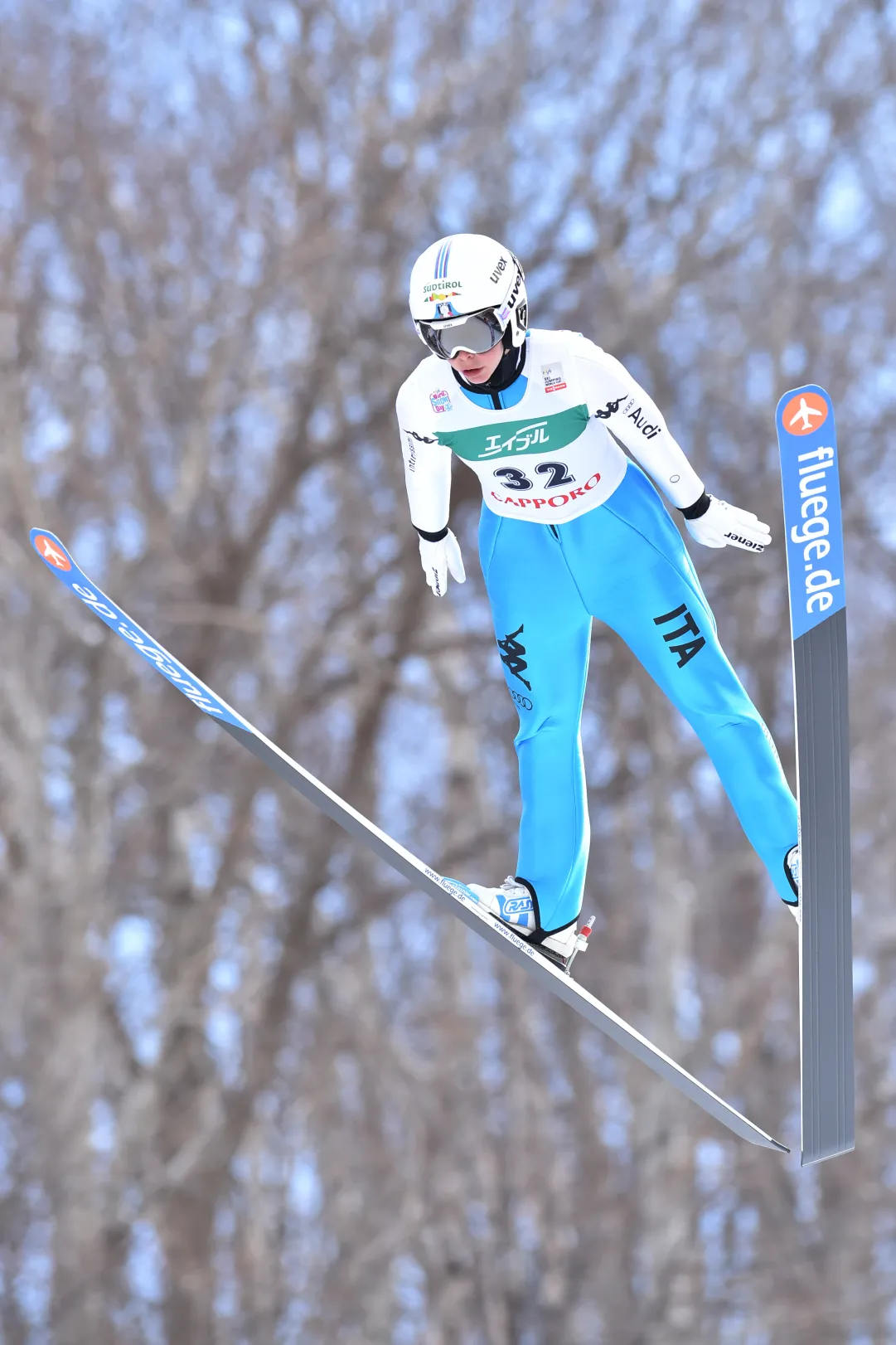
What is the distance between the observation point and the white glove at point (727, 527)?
2951 millimetres

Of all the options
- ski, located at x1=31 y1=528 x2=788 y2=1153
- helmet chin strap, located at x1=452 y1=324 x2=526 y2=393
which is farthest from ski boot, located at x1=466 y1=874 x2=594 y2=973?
helmet chin strap, located at x1=452 y1=324 x2=526 y2=393

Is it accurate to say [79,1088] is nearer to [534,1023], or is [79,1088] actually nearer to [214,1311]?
[214,1311]

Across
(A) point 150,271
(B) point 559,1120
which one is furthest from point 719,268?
(B) point 559,1120

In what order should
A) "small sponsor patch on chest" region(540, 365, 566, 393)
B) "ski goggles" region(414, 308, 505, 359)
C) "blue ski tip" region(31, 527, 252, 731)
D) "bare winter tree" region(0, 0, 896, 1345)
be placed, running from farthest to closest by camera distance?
1. "bare winter tree" region(0, 0, 896, 1345)
2. "blue ski tip" region(31, 527, 252, 731)
3. "small sponsor patch on chest" region(540, 365, 566, 393)
4. "ski goggles" region(414, 308, 505, 359)

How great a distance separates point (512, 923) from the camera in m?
3.24

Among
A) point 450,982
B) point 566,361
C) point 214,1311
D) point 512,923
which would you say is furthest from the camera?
point 450,982

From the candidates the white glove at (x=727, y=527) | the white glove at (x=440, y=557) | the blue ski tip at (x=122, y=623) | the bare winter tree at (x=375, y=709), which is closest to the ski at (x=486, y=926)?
the blue ski tip at (x=122, y=623)

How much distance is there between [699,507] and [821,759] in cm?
53

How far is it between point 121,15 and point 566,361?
24.8 ft

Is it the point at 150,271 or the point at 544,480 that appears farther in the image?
the point at 150,271

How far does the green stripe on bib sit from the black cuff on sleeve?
257 mm

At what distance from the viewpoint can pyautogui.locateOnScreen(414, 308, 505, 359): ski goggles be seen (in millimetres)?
2789

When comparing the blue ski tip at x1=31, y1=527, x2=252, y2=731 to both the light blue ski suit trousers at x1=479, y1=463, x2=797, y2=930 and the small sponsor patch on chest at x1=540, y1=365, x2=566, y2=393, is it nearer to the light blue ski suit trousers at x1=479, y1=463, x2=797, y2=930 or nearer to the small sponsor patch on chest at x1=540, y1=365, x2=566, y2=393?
the light blue ski suit trousers at x1=479, y1=463, x2=797, y2=930

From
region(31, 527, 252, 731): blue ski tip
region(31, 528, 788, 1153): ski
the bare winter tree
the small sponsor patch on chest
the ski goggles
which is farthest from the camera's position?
the bare winter tree
